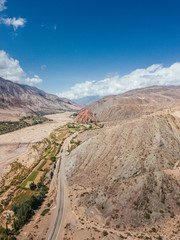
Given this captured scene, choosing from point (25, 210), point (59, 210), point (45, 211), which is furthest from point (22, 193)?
point (59, 210)

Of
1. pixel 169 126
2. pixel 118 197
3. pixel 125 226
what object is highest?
pixel 169 126

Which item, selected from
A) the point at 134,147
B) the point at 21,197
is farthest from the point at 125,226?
the point at 21,197

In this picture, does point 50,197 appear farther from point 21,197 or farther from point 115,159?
point 115,159

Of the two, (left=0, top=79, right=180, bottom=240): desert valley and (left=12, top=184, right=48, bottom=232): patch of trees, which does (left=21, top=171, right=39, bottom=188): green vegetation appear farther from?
(left=12, top=184, right=48, bottom=232): patch of trees

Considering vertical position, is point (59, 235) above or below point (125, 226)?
below

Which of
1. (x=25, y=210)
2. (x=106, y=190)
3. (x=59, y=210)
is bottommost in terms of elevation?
(x=59, y=210)

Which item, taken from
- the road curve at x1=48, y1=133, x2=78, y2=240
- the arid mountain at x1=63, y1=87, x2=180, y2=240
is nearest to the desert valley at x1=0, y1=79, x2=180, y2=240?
the arid mountain at x1=63, y1=87, x2=180, y2=240

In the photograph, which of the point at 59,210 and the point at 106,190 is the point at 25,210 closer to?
the point at 59,210

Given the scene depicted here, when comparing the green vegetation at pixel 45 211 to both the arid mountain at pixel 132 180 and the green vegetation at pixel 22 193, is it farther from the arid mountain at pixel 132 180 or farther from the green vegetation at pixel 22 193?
the arid mountain at pixel 132 180
